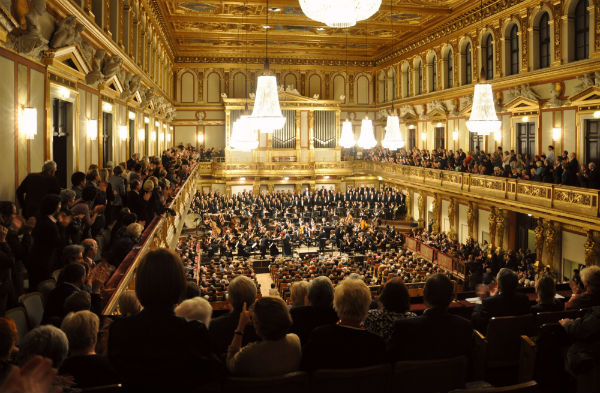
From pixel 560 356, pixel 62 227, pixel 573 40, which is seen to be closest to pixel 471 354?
pixel 560 356

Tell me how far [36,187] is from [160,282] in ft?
17.3

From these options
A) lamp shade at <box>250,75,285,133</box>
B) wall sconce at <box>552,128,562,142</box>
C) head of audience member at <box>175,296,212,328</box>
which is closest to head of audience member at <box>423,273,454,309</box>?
head of audience member at <box>175,296,212,328</box>

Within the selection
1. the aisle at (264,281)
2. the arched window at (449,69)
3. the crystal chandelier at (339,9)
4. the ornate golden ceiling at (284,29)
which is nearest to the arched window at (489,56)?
the ornate golden ceiling at (284,29)

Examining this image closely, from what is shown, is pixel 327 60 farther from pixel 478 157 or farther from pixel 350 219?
pixel 478 157

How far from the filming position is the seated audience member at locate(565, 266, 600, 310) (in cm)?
461

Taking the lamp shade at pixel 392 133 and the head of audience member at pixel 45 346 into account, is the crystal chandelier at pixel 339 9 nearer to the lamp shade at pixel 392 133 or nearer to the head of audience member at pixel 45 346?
the head of audience member at pixel 45 346

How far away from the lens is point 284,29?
103 ft

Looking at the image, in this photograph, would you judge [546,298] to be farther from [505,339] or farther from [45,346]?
[45,346]

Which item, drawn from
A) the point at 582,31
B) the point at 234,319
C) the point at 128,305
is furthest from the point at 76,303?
the point at 582,31

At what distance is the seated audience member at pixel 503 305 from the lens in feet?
16.0

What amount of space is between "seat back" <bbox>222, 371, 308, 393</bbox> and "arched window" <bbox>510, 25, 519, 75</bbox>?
77.9ft

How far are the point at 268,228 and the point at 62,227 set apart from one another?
23.7m

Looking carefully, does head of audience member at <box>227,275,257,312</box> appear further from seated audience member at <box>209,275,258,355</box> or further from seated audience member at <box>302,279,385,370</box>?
seated audience member at <box>302,279,385,370</box>

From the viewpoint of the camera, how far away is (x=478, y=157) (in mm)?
23906
